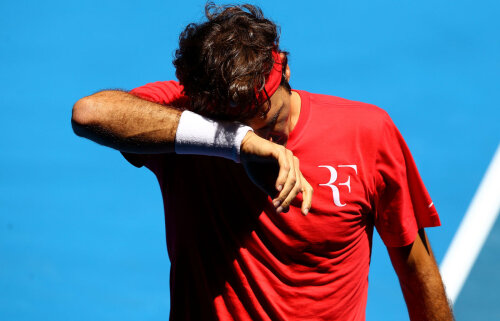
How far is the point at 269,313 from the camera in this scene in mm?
1716

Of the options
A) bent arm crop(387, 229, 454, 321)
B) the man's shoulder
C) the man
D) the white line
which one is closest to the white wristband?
the man

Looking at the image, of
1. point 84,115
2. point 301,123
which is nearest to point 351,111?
point 301,123

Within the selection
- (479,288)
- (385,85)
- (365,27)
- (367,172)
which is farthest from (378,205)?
(365,27)

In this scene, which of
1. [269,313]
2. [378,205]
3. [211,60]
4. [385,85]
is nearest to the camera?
[211,60]

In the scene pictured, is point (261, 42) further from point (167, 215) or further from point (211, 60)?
point (167, 215)

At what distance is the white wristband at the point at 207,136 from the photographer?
1.52 m

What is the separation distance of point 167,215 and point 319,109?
0.43 meters

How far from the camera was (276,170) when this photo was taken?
4.79 feet

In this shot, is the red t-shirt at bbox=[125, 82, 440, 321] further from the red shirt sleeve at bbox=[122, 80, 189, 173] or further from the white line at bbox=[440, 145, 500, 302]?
the white line at bbox=[440, 145, 500, 302]

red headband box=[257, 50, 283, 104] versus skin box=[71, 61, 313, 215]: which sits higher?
red headband box=[257, 50, 283, 104]

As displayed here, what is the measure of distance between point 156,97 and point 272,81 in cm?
27

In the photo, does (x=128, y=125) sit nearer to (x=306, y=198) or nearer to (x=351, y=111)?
(x=306, y=198)

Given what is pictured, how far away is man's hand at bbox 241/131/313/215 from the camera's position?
1379 mm

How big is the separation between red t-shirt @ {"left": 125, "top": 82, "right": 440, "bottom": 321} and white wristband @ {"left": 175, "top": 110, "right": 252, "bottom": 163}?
159 mm
